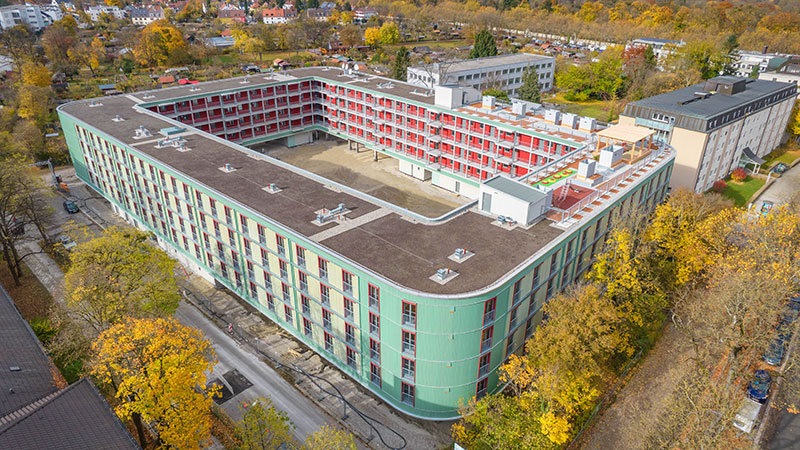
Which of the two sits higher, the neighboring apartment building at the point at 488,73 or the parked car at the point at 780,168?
the neighboring apartment building at the point at 488,73

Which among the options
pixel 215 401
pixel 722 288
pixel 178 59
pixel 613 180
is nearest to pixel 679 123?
pixel 613 180

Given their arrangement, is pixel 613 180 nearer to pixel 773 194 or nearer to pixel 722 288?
pixel 722 288

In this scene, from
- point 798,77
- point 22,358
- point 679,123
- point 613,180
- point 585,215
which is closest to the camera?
point 22,358

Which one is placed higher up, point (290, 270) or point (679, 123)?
point (679, 123)

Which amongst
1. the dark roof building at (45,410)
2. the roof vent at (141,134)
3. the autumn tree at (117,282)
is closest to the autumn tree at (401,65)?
the roof vent at (141,134)

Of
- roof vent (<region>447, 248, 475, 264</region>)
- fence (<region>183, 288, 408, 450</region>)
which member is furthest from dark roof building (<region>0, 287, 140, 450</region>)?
roof vent (<region>447, 248, 475, 264</region>)

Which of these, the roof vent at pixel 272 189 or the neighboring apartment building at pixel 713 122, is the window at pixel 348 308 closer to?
the roof vent at pixel 272 189

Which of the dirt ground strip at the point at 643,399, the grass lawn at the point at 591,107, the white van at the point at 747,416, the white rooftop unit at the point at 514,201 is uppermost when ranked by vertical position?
A: the white rooftop unit at the point at 514,201
